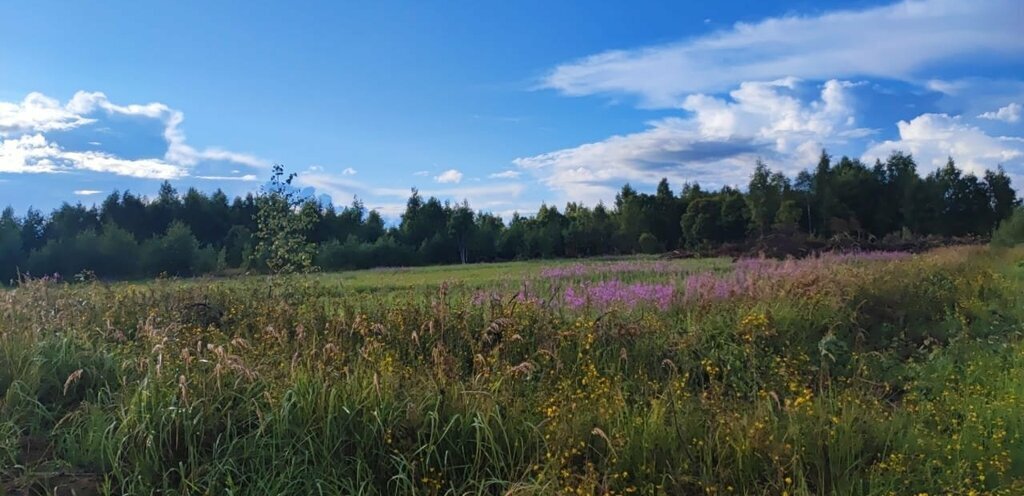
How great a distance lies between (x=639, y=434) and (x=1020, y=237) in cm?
4208

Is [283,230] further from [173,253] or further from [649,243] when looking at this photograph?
[649,243]

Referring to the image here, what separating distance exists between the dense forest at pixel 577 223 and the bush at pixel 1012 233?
13.2 metres

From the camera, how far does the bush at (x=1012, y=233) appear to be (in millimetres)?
33781

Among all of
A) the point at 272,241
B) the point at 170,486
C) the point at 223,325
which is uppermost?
the point at 272,241

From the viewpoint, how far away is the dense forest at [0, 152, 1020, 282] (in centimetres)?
5025

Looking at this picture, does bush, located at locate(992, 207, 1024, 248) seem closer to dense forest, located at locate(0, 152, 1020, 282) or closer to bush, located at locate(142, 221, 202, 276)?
dense forest, located at locate(0, 152, 1020, 282)

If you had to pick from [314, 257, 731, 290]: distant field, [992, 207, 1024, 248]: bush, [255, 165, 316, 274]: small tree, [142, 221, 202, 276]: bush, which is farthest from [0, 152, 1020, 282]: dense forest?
[255, 165, 316, 274]: small tree

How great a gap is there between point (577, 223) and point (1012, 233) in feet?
123

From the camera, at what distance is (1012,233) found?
3609 centimetres

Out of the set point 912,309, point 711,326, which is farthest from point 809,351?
point 912,309

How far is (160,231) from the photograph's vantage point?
64750mm

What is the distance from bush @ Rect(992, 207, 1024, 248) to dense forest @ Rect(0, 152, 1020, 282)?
13199mm

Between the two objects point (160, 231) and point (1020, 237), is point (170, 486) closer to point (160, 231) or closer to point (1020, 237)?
point (1020, 237)

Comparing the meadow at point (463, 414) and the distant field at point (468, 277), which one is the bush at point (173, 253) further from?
the meadow at point (463, 414)
